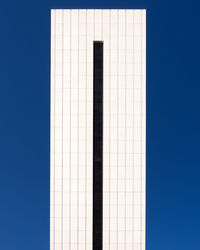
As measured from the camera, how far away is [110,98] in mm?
22922

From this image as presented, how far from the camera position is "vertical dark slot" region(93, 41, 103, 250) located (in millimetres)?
22527

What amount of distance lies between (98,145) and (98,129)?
1.30 metres

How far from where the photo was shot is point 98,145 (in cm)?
2288

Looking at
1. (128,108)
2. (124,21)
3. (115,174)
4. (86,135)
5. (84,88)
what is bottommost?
(115,174)

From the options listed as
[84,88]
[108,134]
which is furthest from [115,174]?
[84,88]

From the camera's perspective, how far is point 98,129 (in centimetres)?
2297

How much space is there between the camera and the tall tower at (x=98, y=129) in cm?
2250

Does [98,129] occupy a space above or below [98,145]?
above

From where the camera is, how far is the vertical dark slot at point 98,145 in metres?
22.5

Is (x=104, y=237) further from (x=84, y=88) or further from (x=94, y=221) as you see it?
(x=84, y=88)

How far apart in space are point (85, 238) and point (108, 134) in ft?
27.8

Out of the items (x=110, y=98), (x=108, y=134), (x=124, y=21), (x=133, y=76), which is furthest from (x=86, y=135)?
(x=124, y=21)

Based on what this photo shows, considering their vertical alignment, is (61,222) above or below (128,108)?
below

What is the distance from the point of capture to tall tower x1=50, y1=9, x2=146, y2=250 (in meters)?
22.5
